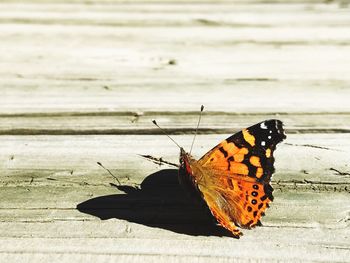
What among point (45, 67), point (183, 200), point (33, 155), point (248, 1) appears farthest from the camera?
point (248, 1)

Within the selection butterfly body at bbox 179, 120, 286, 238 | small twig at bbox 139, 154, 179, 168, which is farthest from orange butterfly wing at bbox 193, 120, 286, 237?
small twig at bbox 139, 154, 179, 168

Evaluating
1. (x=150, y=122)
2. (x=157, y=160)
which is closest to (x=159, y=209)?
(x=157, y=160)

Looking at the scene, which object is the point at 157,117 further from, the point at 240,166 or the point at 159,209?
the point at 159,209

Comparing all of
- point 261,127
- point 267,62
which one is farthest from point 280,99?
point 261,127

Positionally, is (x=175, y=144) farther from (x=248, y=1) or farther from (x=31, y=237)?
(x=248, y=1)

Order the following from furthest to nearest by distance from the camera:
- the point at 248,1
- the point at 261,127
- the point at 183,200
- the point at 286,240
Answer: the point at 248,1, the point at 261,127, the point at 183,200, the point at 286,240

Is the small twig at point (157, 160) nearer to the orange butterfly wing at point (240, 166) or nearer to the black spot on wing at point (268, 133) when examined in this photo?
the orange butterfly wing at point (240, 166)

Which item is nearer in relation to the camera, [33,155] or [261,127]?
[261,127]
